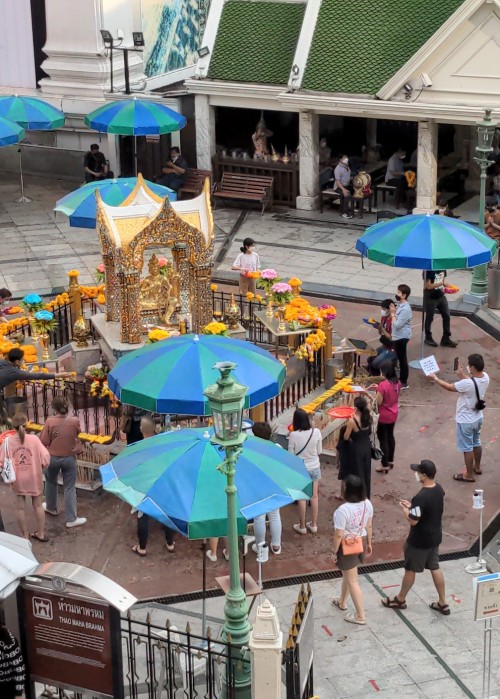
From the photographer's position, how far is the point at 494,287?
21047mm

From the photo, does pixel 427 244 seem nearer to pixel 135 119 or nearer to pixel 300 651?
pixel 300 651

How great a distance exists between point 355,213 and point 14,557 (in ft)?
59.9

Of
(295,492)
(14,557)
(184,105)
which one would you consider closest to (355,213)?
(184,105)

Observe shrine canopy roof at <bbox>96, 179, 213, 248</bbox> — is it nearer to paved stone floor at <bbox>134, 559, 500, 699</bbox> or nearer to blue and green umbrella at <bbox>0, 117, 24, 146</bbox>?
paved stone floor at <bbox>134, 559, 500, 699</bbox>

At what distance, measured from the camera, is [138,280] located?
659 inches

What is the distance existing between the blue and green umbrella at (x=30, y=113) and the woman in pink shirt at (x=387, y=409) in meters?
14.6

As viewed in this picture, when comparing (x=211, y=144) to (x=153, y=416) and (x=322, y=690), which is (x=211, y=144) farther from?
(x=322, y=690)

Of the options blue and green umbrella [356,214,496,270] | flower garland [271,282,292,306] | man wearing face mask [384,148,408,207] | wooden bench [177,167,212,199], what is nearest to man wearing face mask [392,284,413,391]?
blue and green umbrella [356,214,496,270]

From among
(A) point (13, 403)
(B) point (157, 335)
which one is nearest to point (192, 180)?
(B) point (157, 335)

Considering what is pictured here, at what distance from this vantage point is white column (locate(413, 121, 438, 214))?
25422mm

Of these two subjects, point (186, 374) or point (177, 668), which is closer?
point (177, 668)

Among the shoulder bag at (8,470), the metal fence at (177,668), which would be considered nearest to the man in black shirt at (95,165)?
the shoulder bag at (8,470)

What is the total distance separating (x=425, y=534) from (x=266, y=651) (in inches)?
119

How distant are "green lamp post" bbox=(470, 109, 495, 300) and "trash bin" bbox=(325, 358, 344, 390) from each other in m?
4.07
